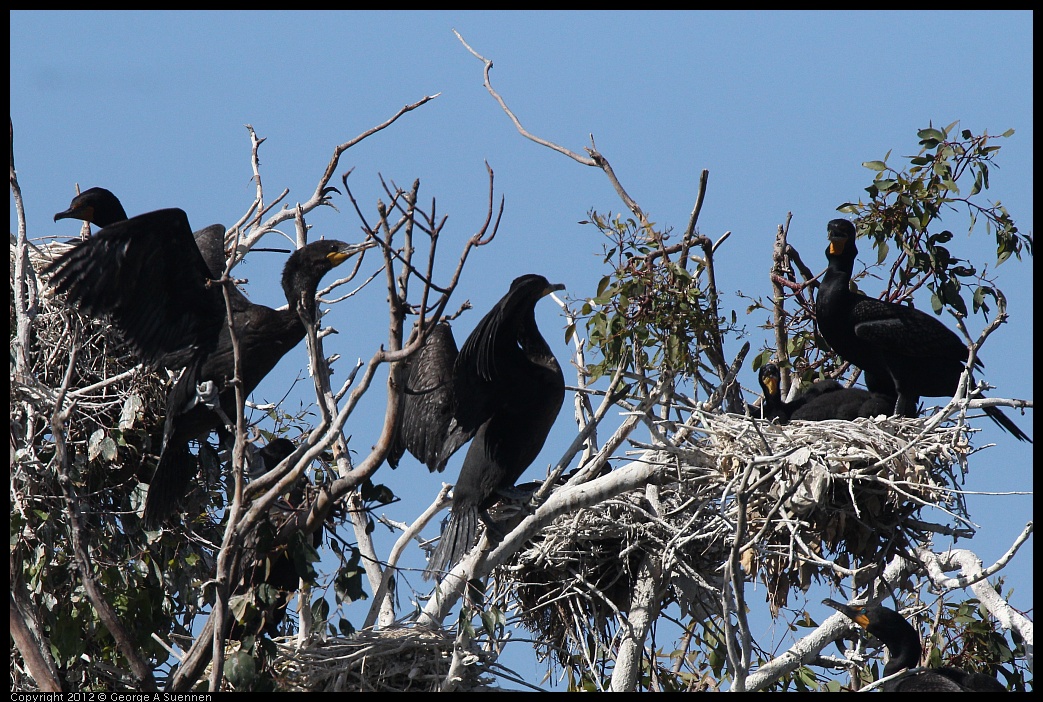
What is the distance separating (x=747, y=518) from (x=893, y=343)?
1493 millimetres

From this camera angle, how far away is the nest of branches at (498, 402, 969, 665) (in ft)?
18.1

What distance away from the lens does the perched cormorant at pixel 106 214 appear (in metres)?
7.21

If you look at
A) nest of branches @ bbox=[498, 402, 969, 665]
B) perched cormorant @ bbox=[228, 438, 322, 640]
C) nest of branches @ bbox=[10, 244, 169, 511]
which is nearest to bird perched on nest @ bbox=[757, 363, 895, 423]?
nest of branches @ bbox=[498, 402, 969, 665]

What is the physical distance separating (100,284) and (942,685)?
13.2 ft

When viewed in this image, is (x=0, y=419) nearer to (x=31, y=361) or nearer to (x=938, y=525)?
(x=31, y=361)

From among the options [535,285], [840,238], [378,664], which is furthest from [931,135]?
[378,664]

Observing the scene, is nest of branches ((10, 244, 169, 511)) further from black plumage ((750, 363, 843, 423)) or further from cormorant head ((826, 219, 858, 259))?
cormorant head ((826, 219, 858, 259))

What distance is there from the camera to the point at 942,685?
209 inches

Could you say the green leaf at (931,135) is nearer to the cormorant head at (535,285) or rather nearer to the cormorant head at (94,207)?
the cormorant head at (535,285)

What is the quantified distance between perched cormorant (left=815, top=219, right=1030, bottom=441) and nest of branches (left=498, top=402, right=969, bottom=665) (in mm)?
582

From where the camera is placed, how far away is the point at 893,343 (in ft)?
21.4

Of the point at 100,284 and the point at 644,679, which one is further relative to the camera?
the point at 644,679

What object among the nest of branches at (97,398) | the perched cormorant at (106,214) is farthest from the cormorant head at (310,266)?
the perched cormorant at (106,214)
